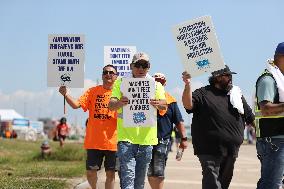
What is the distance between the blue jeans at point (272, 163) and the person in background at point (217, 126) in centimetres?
99

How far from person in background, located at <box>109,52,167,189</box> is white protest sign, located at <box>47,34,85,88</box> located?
2301 millimetres

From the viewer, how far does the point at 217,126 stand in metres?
7.39

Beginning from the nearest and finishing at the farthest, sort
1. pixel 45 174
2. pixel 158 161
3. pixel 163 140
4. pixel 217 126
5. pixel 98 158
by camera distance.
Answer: pixel 217 126 < pixel 158 161 < pixel 163 140 < pixel 98 158 < pixel 45 174

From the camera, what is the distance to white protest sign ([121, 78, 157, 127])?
7.00 m

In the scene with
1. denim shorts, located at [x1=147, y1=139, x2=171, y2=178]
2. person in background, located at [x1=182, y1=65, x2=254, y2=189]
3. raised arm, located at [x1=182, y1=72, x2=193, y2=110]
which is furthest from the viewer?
denim shorts, located at [x1=147, y1=139, x2=171, y2=178]

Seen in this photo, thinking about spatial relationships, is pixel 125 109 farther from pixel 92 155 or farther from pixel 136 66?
pixel 92 155

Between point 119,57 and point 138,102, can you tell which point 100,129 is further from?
point 119,57

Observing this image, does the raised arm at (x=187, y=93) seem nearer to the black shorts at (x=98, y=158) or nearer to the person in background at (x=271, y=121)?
the person in background at (x=271, y=121)

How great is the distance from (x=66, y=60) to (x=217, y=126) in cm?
307

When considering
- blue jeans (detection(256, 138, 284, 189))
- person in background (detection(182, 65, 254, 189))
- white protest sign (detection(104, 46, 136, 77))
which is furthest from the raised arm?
white protest sign (detection(104, 46, 136, 77))

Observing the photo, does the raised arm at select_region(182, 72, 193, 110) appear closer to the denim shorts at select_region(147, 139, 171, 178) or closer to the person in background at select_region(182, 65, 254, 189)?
the person in background at select_region(182, 65, 254, 189)

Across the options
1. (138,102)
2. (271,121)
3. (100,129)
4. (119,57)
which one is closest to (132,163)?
(138,102)

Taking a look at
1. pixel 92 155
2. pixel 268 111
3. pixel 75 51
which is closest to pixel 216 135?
pixel 268 111

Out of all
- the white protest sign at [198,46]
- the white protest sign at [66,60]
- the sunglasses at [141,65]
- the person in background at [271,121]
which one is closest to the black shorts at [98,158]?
the white protest sign at [66,60]
